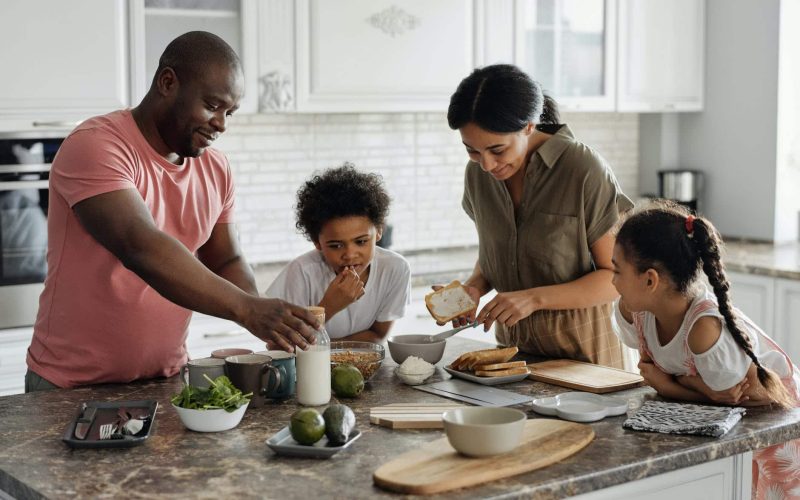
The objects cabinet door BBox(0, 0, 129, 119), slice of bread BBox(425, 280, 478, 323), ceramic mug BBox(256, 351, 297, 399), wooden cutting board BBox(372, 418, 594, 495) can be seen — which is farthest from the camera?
cabinet door BBox(0, 0, 129, 119)

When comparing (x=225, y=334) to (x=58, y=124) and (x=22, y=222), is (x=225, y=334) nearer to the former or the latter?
(x=22, y=222)

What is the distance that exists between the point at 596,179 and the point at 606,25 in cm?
240

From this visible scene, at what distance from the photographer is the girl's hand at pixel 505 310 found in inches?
104

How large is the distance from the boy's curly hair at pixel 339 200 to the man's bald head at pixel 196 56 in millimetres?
613

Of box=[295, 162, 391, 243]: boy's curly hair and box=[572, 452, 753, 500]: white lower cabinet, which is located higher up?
box=[295, 162, 391, 243]: boy's curly hair

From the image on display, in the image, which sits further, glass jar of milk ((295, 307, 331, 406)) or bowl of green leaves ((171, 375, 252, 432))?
glass jar of milk ((295, 307, 331, 406))

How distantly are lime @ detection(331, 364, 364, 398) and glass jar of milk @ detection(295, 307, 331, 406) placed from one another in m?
0.05

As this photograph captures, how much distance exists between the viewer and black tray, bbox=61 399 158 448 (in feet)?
6.42

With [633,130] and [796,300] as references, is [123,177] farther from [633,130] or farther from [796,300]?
[633,130]

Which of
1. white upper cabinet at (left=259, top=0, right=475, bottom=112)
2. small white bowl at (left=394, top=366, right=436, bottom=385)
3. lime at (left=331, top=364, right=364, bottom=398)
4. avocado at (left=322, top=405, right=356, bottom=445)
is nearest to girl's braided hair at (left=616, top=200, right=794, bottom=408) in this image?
small white bowl at (left=394, top=366, right=436, bottom=385)

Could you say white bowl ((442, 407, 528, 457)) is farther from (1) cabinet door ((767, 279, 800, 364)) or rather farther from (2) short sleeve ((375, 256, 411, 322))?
(1) cabinet door ((767, 279, 800, 364))

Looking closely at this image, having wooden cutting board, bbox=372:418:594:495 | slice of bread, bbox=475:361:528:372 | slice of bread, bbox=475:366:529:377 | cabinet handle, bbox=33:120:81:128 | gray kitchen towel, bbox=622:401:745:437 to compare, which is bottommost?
wooden cutting board, bbox=372:418:594:495

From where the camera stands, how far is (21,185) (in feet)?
12.2

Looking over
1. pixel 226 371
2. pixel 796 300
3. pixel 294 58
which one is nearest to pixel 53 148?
pixel 294 58
